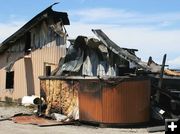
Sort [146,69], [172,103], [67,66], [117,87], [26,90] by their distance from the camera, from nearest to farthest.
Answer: [117,87] < [172,103] < [146,69] < [67,66] < [26,90]

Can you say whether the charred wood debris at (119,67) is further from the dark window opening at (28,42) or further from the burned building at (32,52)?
the dark window opening at (28,42)

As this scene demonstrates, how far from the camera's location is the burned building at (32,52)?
22.6m

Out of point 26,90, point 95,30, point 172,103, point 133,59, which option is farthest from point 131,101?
point 26,90

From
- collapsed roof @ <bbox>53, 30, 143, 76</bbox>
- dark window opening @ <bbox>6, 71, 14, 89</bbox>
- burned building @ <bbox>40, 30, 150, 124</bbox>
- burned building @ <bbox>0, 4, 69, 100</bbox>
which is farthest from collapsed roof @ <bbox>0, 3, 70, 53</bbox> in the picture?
burned building @ <bbox>40, 30, 150, 124</bbox>

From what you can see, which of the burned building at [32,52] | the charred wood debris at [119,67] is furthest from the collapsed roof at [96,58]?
the burned building at [32,52]

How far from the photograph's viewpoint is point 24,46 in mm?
23969

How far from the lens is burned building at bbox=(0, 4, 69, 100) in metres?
22.6

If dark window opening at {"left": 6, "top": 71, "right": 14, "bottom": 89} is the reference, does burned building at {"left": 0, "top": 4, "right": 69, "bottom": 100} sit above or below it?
above

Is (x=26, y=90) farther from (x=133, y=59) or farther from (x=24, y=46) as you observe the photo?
(x=133, y=59)

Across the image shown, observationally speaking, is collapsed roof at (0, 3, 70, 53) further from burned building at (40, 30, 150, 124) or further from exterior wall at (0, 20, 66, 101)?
burned building at (40, 30, 150, 124)

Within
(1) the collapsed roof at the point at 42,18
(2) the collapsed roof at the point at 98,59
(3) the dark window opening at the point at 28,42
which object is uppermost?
(1) the collapsed roof at the point at 42,18

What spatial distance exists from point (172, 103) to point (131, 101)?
2103 mm

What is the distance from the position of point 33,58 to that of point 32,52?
15.9 inches

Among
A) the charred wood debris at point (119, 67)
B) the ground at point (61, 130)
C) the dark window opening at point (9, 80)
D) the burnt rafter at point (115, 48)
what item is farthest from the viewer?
the dark window opening at point (9, 80)
